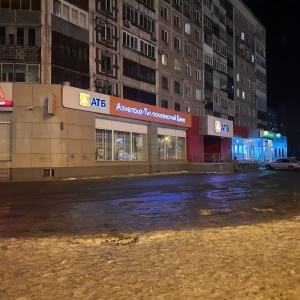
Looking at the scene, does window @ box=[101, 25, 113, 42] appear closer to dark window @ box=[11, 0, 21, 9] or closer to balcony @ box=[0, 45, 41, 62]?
balcony @ box=[0, 45, 41, 62]

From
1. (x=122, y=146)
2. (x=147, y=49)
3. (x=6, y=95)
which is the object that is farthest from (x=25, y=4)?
(x=147, y=49)

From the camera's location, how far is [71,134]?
27219mm

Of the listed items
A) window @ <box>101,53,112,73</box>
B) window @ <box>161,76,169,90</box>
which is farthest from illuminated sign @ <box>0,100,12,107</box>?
window @ <box>161,76,169,90</box>

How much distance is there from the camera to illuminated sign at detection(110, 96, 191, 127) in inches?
1232

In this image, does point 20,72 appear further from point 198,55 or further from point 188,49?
point 198,55

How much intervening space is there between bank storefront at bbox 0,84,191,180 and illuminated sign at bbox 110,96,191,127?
0.08 m

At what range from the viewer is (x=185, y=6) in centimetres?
4625

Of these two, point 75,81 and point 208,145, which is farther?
point 208,145

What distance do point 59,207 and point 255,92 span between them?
202 feet

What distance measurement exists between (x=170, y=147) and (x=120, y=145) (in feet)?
25.4

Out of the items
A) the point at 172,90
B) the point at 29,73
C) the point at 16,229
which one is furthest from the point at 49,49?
the point at 16,229

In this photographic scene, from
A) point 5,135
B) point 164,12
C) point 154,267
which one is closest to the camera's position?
point 154,267

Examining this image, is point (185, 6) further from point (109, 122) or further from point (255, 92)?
point (255, 92)

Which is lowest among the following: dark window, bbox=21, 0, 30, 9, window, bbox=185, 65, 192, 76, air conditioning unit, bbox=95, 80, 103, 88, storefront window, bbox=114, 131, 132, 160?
storefront window, bbox=114, 131, 132, 160
